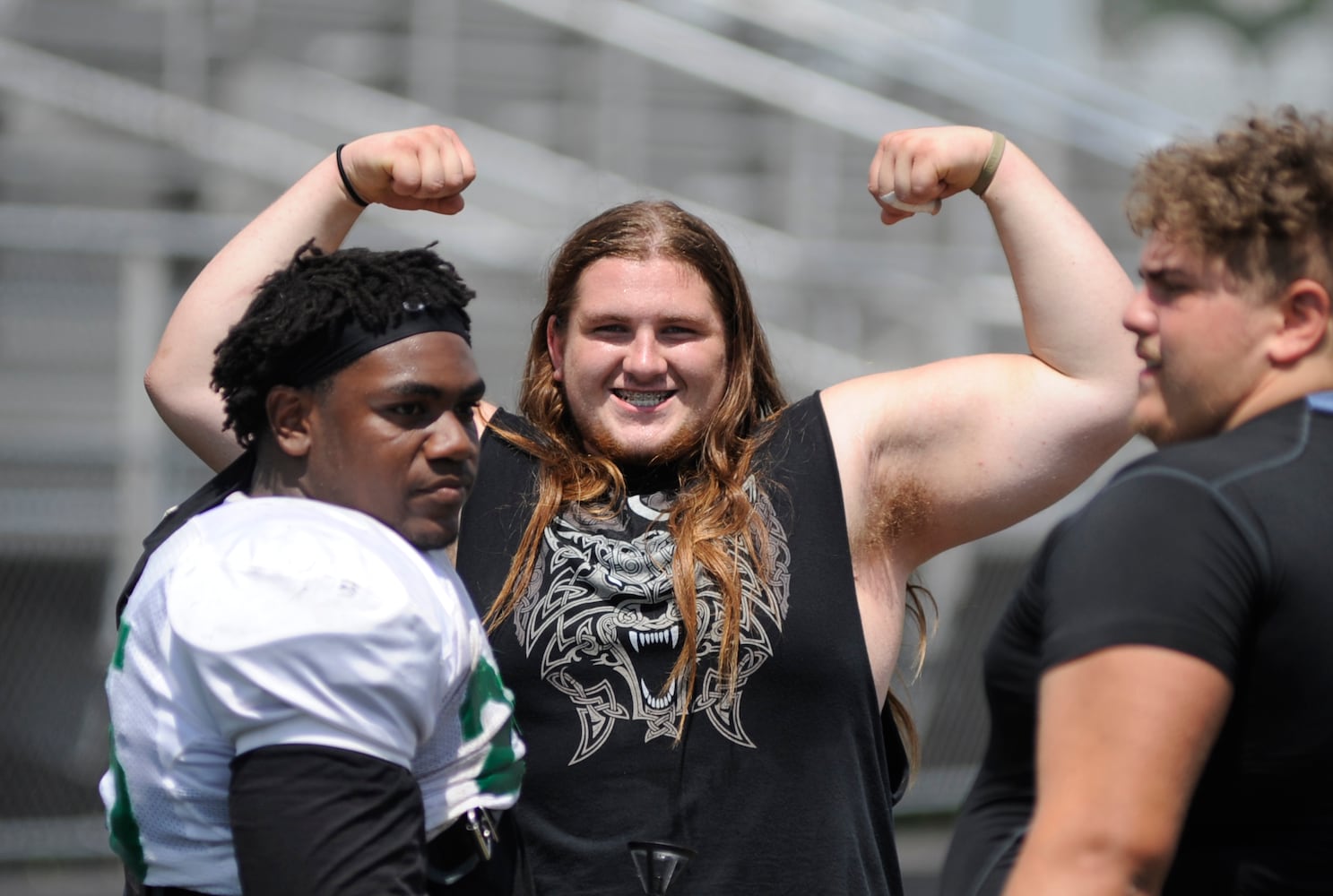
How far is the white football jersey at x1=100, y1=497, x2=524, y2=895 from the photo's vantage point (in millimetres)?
1589

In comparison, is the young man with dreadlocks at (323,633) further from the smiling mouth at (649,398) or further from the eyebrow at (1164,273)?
the eyebrow at (1164,273)

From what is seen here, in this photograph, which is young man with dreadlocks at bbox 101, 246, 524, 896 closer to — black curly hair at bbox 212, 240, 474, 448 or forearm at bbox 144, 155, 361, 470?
A: black curly hair at bbox 212, 240, 474, 448

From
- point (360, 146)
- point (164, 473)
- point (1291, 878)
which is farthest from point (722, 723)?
point (164, 473)

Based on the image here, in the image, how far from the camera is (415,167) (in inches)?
104

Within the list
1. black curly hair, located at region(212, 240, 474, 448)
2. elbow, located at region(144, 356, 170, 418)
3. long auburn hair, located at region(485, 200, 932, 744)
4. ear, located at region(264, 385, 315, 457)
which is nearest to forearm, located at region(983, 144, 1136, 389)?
long auburn hair, located at region(485, 200, 932, 744)

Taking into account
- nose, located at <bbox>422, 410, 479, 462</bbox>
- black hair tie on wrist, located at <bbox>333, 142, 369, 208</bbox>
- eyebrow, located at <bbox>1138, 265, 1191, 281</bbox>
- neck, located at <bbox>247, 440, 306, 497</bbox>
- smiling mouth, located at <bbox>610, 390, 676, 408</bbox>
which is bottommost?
smiling mouth, located at <bbox>610, 390, 676, 408</bbox>

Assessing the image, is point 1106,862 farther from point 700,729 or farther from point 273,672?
point 700,729

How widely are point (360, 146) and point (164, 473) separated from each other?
3.63 m

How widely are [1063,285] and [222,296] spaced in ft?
4.99

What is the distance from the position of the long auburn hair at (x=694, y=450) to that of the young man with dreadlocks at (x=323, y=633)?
0.60 metres

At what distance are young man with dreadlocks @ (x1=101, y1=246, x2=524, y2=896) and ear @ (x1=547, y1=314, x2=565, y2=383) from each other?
33.3 inches

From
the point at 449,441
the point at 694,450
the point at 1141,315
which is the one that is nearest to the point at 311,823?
the point at 449,441

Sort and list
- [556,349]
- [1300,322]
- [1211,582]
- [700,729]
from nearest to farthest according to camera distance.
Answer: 1. [1211,582]
2. [1300,322]
3. [700,729]
4. [556,349]

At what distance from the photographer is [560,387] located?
2.99 metres
